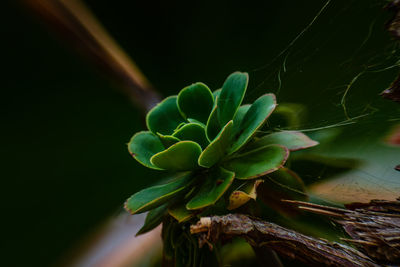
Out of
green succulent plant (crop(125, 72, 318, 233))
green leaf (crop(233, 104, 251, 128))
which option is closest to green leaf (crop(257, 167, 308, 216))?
green succulent plant (crop(125, 72, 318, 233))

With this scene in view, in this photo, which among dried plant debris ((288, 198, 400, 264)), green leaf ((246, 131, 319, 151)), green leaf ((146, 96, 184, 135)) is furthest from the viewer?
green leaf ((146, 96, 184, 135))

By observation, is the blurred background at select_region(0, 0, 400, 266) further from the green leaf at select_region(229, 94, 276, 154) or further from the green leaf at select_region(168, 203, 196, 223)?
the green leaf at select_region(168, 203, 196, 223)

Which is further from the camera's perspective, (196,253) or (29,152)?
(29,152)

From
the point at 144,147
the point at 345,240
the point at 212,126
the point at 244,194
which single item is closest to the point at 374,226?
the point at 345,240

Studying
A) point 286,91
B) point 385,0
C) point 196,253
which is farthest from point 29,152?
point 385,0

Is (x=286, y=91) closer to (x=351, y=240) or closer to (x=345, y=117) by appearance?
(x=345, y=117)

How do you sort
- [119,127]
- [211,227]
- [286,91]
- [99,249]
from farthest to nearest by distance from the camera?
[119,127] < [99,249] < [286,91] < [211,227]
